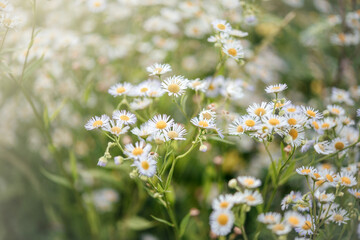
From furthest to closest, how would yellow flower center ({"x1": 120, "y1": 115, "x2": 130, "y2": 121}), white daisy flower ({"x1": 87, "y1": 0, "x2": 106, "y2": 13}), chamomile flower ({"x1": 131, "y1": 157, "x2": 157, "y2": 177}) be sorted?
white daisy flower ({"x1": 87, "y1": 0, "x2": 106, "y2": 13})
yellow flower center ({"x1": 120, "y1": 115, "x2": 130, "y2": 121})
chamomile flower ({"x1": 131, "y1": 157, "x2": 157, "y2": 177})

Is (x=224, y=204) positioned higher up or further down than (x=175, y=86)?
further down

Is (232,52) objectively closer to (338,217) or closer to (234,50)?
(234,50)

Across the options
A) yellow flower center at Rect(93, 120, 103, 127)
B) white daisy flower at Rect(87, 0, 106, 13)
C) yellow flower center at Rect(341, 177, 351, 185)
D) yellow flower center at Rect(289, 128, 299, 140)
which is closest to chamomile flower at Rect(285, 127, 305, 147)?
yellow flower center at Rect(289, 128, 299, 140)

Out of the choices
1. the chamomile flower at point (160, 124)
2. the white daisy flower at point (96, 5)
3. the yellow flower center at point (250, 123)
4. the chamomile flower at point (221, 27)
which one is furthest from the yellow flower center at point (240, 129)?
the white daisy flower at point (96, 5)

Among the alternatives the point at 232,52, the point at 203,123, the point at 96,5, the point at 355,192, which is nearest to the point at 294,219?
the point at 355,192

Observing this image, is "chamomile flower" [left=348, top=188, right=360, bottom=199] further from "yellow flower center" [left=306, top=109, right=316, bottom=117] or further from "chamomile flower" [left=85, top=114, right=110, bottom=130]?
"chamomile flower" [left=85, top=114, right=110, bottom=130]

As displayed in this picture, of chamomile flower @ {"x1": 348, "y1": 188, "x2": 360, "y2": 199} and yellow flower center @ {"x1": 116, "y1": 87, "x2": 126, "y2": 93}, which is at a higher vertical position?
yellow flower center @ {"x1": 116, "y1": 87, "x2": 126, "y2": 93}

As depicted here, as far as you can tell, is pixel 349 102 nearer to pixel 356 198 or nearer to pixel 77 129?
pixel 356 198

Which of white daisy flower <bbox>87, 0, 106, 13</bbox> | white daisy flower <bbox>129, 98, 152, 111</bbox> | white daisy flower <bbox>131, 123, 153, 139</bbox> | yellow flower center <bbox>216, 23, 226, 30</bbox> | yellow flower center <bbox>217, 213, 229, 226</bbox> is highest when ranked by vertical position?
yellow flower center <bbox>216, 23, 226, 30</bbox>
